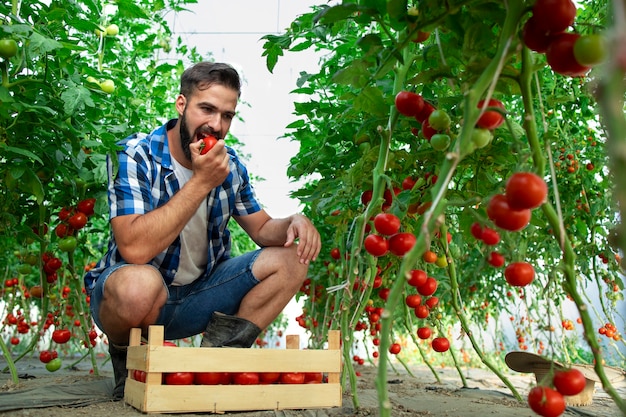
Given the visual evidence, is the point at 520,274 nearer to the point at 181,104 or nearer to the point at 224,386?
the point at 224,386

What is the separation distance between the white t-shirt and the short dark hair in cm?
31

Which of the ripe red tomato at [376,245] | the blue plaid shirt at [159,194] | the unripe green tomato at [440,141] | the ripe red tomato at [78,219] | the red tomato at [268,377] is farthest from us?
the ripe red tomato at [78,219]

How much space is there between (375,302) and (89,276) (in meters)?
1.73

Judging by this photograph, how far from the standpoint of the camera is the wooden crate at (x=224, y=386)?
5.06ft

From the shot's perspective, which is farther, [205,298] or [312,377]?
[205,298]

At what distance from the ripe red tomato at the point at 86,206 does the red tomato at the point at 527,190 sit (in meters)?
2.02

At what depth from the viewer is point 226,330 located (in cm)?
197

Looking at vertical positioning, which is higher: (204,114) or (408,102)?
(204,114)

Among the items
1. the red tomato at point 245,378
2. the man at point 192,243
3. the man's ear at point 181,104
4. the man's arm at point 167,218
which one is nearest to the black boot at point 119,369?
the man at point 192,243

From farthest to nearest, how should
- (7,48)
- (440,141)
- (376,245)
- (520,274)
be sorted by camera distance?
(7,48)
(376,245)
(440,141)
(520,274)

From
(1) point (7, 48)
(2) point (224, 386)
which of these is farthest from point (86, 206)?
(2) point (224, 386)

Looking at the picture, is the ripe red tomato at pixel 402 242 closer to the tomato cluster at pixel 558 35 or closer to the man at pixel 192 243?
the tomato cluster at pixel 558 35

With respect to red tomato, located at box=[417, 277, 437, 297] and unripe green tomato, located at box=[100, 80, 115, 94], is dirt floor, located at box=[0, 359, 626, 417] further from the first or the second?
unripe green tomato, located at box=[100, 80, 115, 94]

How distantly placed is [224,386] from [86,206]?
1157 mm
